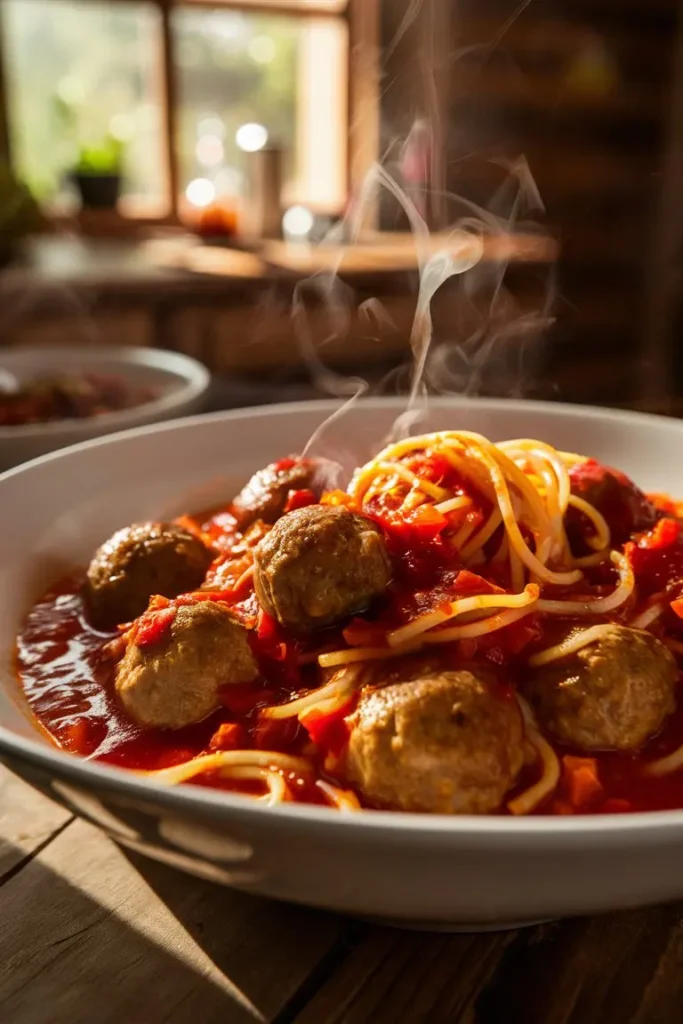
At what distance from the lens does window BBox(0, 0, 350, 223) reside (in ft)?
30.2

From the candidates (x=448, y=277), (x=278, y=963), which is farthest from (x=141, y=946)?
(x=448, y=277)

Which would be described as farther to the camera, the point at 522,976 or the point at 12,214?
the point at 12,214

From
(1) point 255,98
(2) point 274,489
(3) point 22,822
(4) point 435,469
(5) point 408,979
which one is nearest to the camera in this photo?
(5) point 408,979

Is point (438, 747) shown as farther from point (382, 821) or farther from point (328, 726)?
point (382, 821)

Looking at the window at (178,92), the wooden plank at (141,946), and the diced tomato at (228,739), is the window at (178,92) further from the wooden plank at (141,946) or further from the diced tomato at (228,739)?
the wooden plank at (141,946)

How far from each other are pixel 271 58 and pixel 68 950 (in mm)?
10521

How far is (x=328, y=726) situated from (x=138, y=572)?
73cm

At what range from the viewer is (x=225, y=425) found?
3158mm

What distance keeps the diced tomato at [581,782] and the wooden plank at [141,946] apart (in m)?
0.46

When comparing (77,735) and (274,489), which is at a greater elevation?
(274,489)

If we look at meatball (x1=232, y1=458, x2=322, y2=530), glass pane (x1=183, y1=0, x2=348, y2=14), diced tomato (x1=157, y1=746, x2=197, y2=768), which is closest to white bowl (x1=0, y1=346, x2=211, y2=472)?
meatball (x1=232, y1=458, x2=322, y2=530)

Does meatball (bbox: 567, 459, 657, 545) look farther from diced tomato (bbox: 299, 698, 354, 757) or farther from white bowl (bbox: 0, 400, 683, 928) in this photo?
white bowl (bbox: 0, 400, 683, 928)

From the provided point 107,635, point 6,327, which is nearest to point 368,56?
point 6,327

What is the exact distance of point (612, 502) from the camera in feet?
7.97
